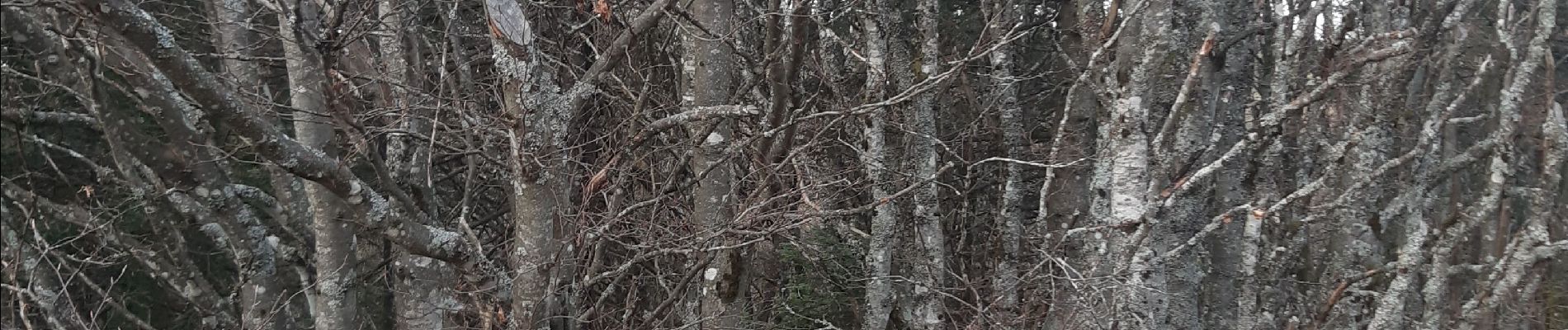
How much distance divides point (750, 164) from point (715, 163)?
0.54 meters

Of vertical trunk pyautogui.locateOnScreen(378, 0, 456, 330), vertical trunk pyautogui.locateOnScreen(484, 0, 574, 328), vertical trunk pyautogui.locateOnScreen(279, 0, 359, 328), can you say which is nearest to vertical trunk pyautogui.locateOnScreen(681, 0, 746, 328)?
vertical trunk pyautogui.locateOnScreen(484, 0, 574, 328)

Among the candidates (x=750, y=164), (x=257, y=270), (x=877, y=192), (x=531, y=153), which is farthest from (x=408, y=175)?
(x=877, y=192)

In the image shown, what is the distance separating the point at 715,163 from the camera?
17.7ft

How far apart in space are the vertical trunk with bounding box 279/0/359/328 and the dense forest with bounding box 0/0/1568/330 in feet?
0.06

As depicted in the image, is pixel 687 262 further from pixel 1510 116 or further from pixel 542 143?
pixel 1510 116

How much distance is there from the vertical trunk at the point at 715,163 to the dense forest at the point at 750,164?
2 cm

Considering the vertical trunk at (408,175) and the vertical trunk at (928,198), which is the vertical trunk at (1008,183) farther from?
the vertical trunk at (408,175)

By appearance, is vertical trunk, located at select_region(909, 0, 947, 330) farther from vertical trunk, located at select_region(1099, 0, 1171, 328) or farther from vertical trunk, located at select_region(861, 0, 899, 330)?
vertical trunk, located at select_region(1099, 0, 1171, 328)

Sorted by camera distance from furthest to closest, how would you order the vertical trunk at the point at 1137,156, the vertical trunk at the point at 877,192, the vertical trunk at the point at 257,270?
the vertical trunk at the point at 877,192 → the vertical trunk at the point at 257,270 → the vertical trunk at the point at 1137,156

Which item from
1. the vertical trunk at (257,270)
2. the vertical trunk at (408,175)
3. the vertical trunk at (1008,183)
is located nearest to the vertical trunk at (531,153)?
the vertical trunk at (408,175)

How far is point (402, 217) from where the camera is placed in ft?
12.0

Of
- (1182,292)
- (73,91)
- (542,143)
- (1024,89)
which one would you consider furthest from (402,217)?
(1024,89)

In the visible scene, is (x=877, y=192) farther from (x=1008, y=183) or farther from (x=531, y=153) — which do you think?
(x=531, y=153)

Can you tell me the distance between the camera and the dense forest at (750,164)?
4090mm
